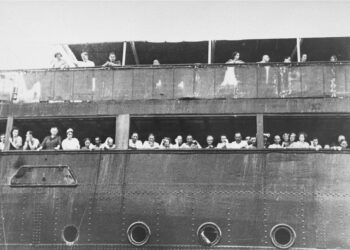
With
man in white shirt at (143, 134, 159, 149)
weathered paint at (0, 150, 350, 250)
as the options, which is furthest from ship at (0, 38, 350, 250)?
man in white shirt at (143, 134, 159, 149)

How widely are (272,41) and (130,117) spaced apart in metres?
4.69

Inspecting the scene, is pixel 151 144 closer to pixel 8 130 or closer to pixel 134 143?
pixel 134 143

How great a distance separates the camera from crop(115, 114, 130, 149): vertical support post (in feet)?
38.0

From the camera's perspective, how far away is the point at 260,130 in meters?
11.3

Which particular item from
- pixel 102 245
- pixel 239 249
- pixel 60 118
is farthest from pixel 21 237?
pixel 239 249

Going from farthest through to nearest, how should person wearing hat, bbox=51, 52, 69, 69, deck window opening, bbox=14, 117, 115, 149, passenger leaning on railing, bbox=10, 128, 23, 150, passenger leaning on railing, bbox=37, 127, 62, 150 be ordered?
1. person wearing hat, bbox=51, 52, 69, 69
2. deck window opening, bbox=14, 117, 115, 149
3. passenger leaning on railing, bbox=10, 128, 23, 150
4. passenger leaning on railing, bbox=37, 127, 62, 150

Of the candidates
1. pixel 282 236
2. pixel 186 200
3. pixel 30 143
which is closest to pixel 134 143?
pixel 186 200

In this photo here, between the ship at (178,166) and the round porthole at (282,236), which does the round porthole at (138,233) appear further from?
the round porthole at (282,236)

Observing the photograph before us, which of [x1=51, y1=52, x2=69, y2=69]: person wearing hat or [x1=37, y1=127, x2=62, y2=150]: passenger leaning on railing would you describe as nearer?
[x1=37, y1=127, x2=62, y2=150]: passenger leaning on railing

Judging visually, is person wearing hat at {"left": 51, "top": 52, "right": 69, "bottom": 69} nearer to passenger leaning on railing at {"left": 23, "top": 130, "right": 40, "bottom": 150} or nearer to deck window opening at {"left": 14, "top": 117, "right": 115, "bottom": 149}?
deck window opening at {"left": 14, "top": 117, "right": 115, "bottom": 149}

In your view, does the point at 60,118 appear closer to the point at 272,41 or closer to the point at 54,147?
the point at 54,147

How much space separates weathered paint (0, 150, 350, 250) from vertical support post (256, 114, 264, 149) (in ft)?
1.07

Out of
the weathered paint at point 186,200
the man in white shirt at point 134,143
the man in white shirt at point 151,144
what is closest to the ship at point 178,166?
the weathered paint at point 186,200

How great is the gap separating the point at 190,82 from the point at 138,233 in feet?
12.7
